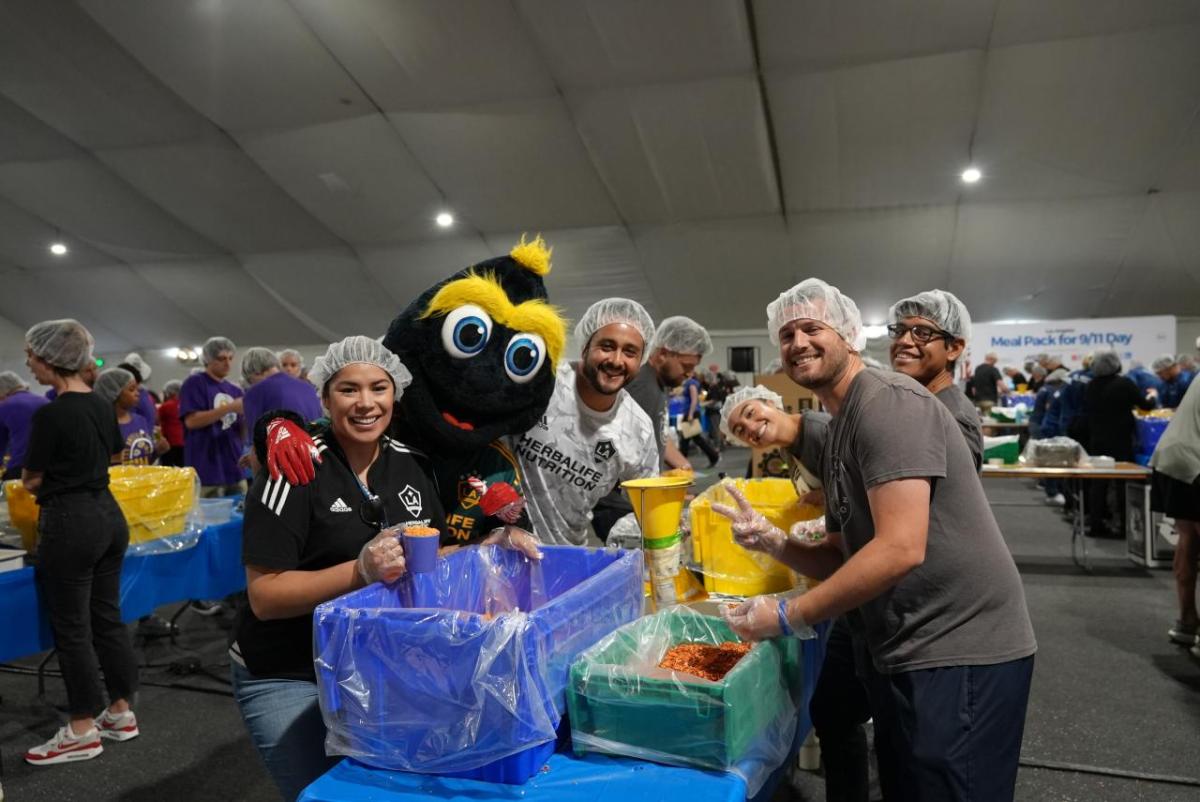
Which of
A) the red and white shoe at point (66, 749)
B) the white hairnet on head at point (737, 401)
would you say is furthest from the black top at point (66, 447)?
the white hairnet on head at point (737, 401)

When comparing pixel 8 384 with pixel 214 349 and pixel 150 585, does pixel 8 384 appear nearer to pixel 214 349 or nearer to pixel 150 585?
pixel 214 349

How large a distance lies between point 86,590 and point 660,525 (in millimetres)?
2492

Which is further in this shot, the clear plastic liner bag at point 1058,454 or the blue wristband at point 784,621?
the clear plastic liner bag at point 1058,454

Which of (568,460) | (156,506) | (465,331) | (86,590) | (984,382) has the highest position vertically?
(984,382)

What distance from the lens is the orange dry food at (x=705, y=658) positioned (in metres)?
1.33

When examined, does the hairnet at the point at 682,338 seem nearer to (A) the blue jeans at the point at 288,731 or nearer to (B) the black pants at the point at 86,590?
(B) the black pants at the point at 86,590

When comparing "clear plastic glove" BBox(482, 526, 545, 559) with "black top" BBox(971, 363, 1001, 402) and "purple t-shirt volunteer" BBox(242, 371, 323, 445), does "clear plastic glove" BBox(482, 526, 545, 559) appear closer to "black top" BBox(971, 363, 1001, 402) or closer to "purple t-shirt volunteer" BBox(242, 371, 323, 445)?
"purple t-shirt volunteer" BBox(242, 371, 323, 445)

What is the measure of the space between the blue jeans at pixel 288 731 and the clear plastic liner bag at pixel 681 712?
551 millimetres

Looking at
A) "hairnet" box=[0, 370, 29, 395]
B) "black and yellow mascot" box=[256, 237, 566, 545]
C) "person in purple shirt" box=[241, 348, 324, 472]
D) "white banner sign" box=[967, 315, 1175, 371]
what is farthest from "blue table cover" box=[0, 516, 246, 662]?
"white banner sign" box=[967, 315, 1175, 371]

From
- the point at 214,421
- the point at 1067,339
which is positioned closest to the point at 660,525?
the point at 214,421

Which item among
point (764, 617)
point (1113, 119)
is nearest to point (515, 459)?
point (764, 617)

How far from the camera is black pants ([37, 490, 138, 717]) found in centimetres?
296

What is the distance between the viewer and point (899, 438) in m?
1.30

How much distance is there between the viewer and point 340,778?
3.75 feet
